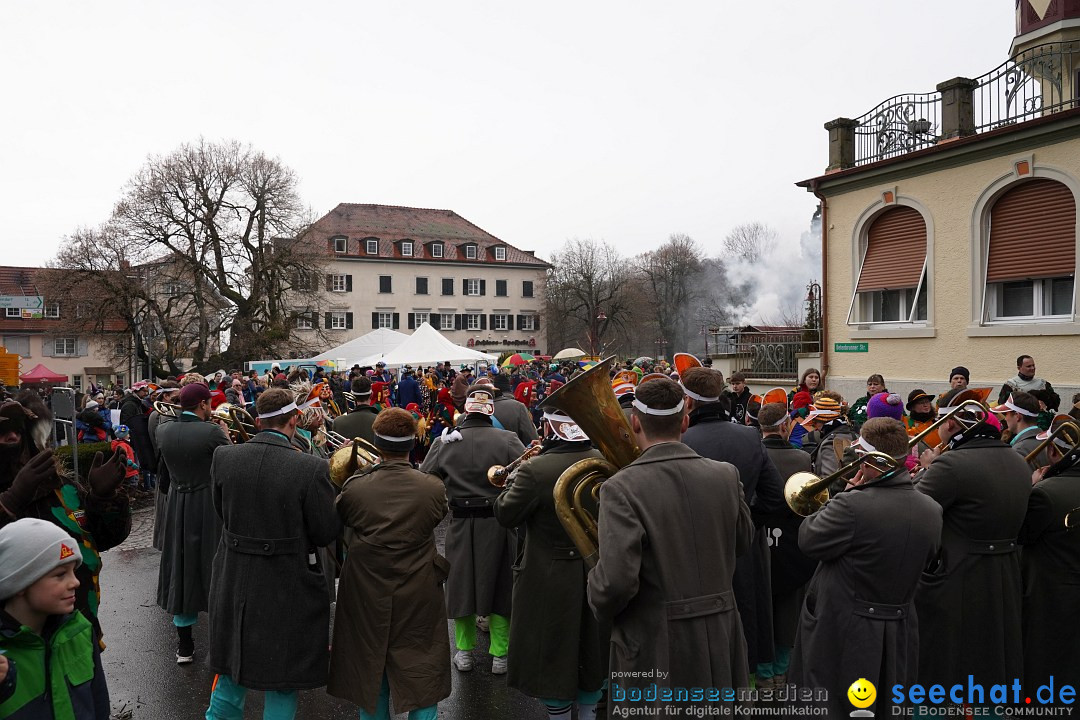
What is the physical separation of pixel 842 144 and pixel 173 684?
14472 millimetres

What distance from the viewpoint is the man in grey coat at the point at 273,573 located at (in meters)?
4.14

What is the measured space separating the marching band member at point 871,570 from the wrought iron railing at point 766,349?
13.3 metres

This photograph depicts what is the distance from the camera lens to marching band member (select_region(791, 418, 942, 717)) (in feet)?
11.7

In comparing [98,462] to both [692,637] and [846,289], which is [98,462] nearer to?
[692,637]

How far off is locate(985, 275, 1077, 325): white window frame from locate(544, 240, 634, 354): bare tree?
4964 centimetres

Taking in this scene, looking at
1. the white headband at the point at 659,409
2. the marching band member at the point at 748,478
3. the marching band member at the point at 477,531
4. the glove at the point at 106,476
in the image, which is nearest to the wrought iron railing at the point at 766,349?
the marching band member at the point at 477,531

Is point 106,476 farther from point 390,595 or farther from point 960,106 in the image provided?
point 960,106

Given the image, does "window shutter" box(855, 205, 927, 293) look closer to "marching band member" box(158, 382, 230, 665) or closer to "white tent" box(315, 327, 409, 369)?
"marching band member" box(158, 382, 230, 665)

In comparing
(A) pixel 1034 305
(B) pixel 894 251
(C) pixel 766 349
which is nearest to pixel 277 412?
(A) pixel 1034 305

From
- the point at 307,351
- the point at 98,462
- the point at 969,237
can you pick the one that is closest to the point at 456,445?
the point at 98,462

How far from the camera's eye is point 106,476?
370 cm

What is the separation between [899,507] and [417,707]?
262 cm

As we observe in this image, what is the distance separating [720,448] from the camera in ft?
15.5

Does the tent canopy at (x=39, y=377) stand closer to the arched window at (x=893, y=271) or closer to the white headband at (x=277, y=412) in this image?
the arched window at (x=893, y=271)
